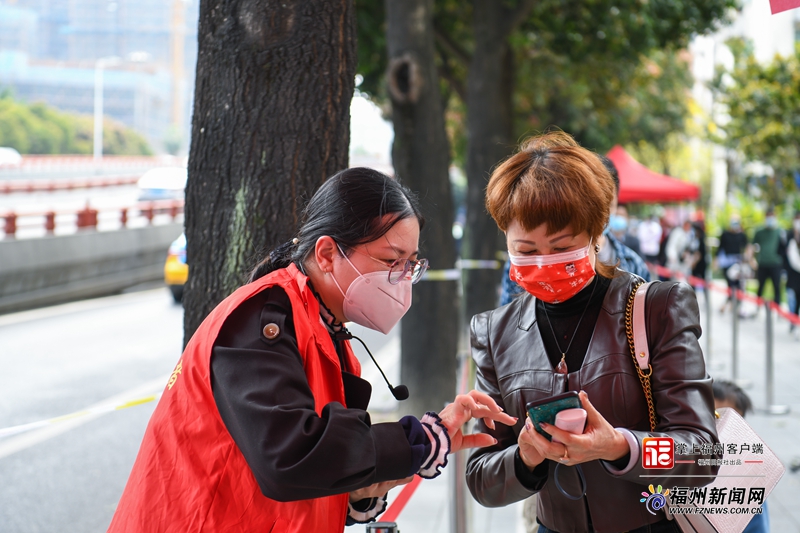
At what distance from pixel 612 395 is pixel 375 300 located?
2.17 feet

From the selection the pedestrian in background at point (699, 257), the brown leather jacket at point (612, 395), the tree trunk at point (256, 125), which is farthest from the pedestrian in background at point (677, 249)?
the brown leather jacket at point (612, 395)

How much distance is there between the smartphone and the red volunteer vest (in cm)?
49

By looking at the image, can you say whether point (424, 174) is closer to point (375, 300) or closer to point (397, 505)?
point (397, 505)

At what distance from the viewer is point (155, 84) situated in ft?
192

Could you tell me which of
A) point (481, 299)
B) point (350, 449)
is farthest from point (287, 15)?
point (481, 299)

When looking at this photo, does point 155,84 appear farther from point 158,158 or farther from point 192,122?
point 192,122

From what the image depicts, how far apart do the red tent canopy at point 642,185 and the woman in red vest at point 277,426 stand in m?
20.1

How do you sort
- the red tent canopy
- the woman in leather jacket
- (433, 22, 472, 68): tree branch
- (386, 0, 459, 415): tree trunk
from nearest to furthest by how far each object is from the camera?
the woman in leather jacket → (386, 0, 459, 415): tree trunk → (433, 22, 472, 68): tree branch → the red tent canopy

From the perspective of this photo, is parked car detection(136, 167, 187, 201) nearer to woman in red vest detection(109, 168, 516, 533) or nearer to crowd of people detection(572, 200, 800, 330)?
crowd of people detection(572, 200, 800, 330)

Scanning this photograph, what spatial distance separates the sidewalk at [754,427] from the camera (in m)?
5.17

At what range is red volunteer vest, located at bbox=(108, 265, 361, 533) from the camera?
5.41 feet

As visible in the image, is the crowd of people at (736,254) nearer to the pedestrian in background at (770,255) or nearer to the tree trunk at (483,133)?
the pedestrian in background at (770,255)

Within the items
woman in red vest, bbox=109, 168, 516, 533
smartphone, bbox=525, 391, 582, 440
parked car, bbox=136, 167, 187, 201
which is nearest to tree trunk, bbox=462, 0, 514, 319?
woman in red vest, bbox=109, 168, 516, 533

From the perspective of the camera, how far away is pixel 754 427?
296 inches
